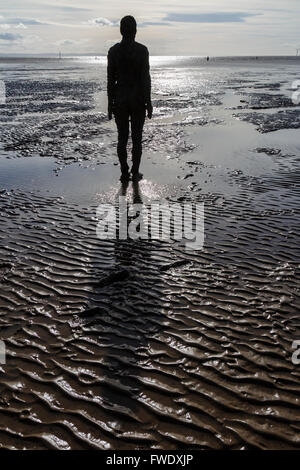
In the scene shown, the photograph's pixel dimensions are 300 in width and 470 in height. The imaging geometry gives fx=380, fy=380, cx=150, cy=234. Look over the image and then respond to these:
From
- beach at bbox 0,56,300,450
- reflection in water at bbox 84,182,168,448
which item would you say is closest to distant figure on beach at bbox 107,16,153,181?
beach at bbox 0,56,300,450

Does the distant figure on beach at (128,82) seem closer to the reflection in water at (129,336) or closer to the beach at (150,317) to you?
the beach at (150,317)

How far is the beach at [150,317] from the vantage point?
3479mm

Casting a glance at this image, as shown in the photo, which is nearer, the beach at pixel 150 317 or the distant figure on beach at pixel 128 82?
the beach at pixel 150 317

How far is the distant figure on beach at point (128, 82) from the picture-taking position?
8.91 meters

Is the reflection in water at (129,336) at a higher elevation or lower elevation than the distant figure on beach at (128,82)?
lower

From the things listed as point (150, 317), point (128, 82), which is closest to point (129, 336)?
point (150, 317)

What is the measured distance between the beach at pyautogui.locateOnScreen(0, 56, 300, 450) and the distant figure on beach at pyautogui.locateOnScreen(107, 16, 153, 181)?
4.51 ft

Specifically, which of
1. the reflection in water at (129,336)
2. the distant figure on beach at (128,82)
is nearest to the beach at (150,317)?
the reflection in water at (129,336)

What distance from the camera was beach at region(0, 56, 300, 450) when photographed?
348 cm

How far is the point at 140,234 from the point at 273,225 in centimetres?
257

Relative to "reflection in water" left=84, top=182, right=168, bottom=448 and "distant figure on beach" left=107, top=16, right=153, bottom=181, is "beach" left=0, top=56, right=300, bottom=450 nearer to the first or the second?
"reflection in water" left=84, top=182, right=168, bottom=448

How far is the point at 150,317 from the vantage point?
15.8 ft

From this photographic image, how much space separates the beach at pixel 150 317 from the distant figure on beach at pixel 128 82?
4.51 feet

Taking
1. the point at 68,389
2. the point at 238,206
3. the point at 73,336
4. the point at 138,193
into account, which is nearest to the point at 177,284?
the point at 73,336
